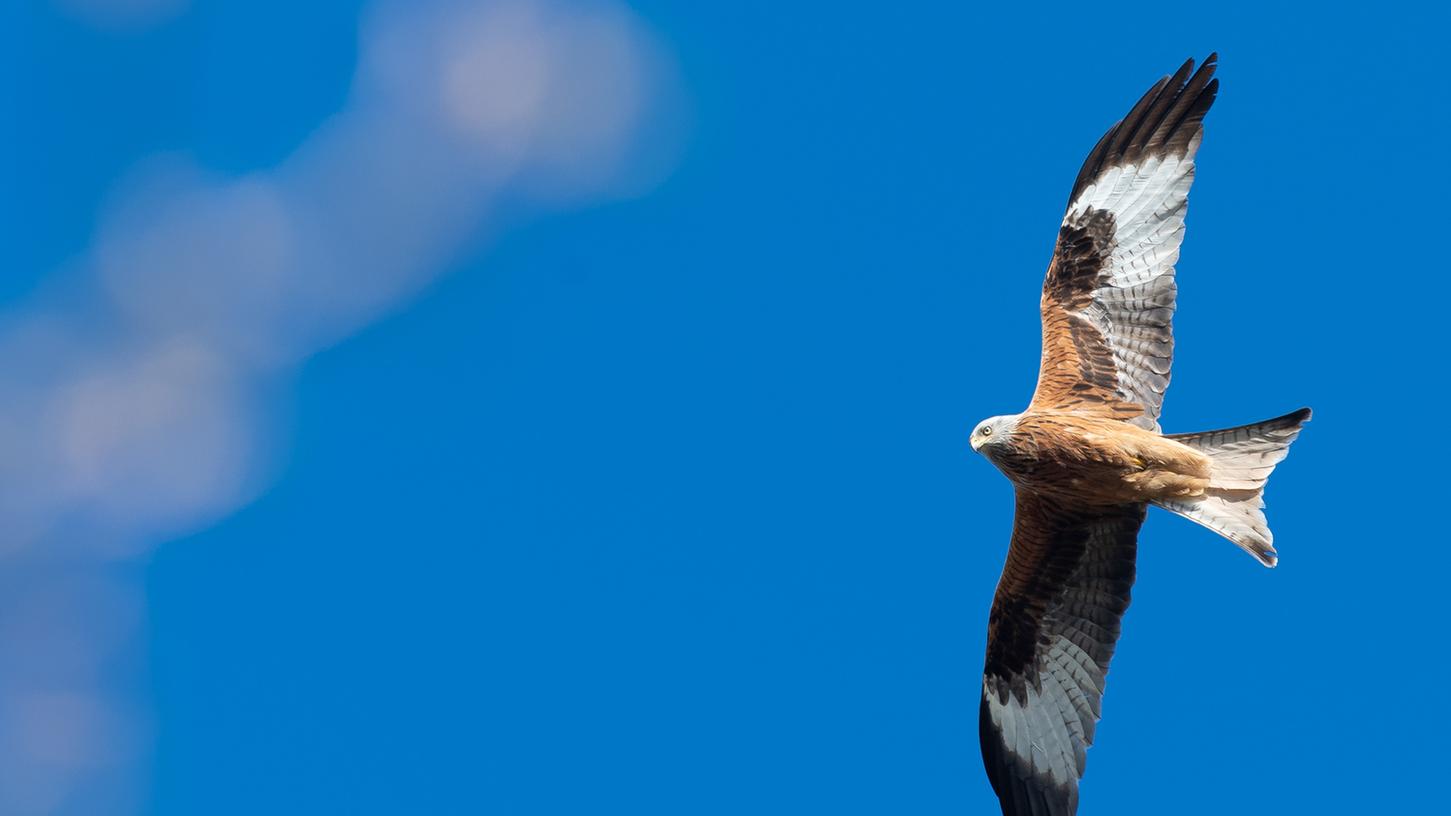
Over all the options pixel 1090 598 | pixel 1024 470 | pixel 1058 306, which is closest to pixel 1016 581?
pixel 1090 598

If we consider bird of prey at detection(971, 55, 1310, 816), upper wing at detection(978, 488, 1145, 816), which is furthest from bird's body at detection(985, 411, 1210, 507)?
upper wing at detection(978, 488, 1145, 816)

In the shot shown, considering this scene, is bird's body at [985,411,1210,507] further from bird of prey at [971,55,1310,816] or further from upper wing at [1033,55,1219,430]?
upper wing at [1033,55,1219,430]

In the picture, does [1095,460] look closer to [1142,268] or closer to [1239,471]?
[1239,471]

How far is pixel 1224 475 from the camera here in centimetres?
975

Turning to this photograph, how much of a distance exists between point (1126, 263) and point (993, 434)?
6.19 ft

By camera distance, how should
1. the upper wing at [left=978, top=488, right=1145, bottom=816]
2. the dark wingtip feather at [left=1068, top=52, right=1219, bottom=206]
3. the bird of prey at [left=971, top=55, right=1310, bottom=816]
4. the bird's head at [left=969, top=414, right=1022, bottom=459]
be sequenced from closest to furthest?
1. the bird's head at [left=969, top=414, right=1022, bottom=459]
2. the bird of prey at [left=971, top=55, right=1310, bottom=816]
3. the upper wing at [left=978, top=488, right=1145, bottom=816]
4. the dark wingtip feather at [left=1068, top=52, right=1219, bottom=206]

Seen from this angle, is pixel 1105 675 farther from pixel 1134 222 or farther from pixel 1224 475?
pixel 1134 222

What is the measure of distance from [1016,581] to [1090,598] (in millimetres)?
493

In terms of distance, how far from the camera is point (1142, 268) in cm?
1053

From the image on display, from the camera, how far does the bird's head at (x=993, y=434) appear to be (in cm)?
952

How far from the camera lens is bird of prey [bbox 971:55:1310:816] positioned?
965 cm

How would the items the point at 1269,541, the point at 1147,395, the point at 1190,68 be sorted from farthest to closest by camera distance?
the point at 1190,68 → the point at 1147,395 → the point at 1269,541

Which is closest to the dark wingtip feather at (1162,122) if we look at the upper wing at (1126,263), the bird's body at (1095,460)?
the upper wing at (1126,263)

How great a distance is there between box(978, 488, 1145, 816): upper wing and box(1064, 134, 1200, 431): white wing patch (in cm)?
84
